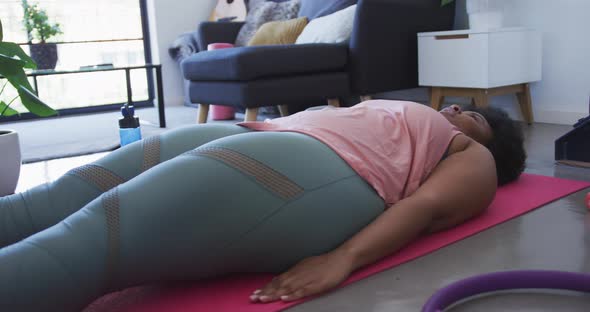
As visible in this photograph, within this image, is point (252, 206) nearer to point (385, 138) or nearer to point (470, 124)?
point (385, 138)

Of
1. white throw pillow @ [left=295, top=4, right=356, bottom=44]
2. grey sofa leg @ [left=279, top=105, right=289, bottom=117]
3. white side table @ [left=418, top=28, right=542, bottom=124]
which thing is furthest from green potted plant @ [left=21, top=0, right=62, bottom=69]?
white side table @ [left=418, top=28, right=542, bottom=124]

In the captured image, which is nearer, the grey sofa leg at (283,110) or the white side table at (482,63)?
the white side table at (482,63)

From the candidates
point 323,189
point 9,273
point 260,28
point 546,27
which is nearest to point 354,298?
point 323,189

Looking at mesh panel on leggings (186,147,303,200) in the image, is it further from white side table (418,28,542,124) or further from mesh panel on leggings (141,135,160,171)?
white side table (418,28,542,124)

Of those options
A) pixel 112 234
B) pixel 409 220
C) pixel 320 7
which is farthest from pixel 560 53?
pixel 112 234

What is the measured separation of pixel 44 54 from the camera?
12.4 ft

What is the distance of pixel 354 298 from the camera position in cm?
112

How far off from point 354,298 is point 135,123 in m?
1.92

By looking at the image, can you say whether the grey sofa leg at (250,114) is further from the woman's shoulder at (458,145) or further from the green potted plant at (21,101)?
the woman's shoulder at (458,145)

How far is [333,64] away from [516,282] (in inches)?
88.9

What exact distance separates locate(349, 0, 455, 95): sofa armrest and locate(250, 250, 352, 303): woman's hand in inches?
85.5

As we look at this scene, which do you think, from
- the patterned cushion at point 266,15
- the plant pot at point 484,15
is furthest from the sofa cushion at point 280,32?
the plant pot at point 484,15

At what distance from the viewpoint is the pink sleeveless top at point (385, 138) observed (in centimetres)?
127

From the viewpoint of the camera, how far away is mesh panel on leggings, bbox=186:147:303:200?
111cm
